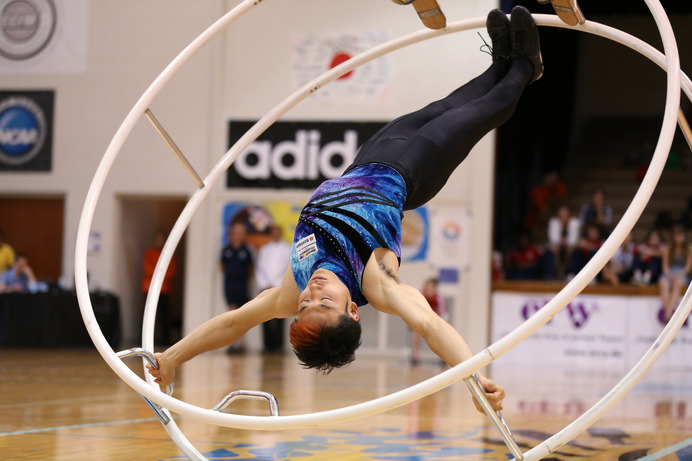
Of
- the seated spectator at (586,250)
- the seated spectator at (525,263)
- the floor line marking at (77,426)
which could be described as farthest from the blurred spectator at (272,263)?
the floor line marking at (77,426)

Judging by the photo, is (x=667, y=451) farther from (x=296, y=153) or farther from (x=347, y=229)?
(x=296, y=153)

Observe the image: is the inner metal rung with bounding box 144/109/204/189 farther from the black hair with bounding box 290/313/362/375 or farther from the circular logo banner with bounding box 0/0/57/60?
the circular logo banner with bounding box 0/0/57/60

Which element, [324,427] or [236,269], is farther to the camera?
[236,269]

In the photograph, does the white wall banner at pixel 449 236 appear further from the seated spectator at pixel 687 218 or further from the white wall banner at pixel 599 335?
the seated spectator at pixel 687 218

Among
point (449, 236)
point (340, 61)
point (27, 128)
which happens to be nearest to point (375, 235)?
point (449, 236)

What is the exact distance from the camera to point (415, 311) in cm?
377

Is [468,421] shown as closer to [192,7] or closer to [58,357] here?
[58,357]

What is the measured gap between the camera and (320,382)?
9.65m

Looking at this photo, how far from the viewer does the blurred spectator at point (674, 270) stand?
1277 centimetres

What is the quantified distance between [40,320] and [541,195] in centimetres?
902

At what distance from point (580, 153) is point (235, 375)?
38.9 ft

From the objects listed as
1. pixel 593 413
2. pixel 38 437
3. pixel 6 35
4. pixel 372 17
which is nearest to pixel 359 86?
pixel 372 17

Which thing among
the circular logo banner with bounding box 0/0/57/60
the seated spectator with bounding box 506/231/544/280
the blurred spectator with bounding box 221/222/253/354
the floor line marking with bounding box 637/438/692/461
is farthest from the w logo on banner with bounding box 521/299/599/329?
the circular logo banner with bounding box 0/0/57/60

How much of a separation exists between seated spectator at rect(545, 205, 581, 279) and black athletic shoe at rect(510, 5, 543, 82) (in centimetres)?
949
